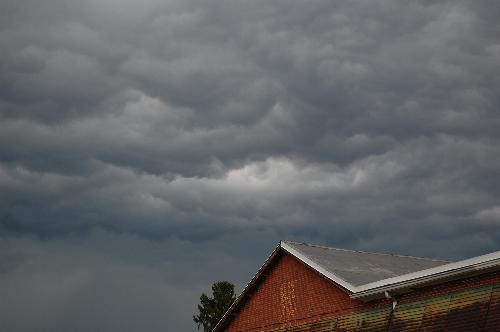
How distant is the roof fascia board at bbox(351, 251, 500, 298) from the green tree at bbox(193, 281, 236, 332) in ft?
105

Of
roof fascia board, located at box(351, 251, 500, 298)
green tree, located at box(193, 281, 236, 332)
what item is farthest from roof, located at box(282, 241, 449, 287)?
green tree, located at box(193, 281, 236, 332)

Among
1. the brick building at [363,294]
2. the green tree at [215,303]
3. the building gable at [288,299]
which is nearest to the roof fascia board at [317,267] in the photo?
the brick building at [363,294]

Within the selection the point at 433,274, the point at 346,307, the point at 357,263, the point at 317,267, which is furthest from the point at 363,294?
the point at 357,263

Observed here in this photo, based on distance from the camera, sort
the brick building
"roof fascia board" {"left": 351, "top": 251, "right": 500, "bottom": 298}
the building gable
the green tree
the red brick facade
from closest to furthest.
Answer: "roof fascia board" {"left": 351, "top": 251, "right": 500, "bottom": 298} → the red brick facade → the brick building → the building gable → the green tree

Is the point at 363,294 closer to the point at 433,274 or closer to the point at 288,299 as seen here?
the point at 433,274

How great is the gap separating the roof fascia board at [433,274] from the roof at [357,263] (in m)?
1.42

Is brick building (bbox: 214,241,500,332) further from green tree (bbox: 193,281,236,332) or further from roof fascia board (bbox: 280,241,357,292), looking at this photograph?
green tree (bbox: 193,281,236,332)

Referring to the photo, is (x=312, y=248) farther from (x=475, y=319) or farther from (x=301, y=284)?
(x=475, y=319)

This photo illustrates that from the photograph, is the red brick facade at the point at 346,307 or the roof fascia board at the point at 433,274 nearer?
the roof fascia board at the point at 433,274

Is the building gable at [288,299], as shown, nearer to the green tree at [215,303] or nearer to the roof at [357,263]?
the roof at [357,263]

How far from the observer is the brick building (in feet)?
59.9

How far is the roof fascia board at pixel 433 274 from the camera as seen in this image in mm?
17594

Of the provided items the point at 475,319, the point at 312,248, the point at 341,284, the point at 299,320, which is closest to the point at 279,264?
the point at 312,248

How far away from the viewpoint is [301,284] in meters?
26.9
